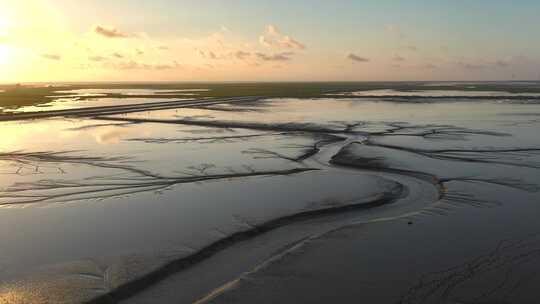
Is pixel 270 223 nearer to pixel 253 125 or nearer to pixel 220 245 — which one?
pixel 220 245

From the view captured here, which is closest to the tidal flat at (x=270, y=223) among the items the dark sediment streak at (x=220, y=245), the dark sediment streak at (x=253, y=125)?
the dark sediment streak at (x=220, y=245)

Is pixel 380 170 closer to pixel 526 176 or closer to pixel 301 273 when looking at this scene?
pixel 526 176

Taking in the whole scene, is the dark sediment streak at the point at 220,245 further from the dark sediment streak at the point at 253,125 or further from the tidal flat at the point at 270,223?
the dark sediment streak at the point at 253,125

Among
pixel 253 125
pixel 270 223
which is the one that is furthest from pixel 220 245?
pixel 253 125

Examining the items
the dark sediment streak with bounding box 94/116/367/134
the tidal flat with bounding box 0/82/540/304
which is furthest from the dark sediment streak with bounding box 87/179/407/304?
the dark sediment streak with bounding box 94/116/367/134

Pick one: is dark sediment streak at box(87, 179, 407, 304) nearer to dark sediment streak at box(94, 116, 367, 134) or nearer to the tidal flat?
the tidal flat

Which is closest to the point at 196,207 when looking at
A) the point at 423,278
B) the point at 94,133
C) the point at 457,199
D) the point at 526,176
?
the point at 423,278
